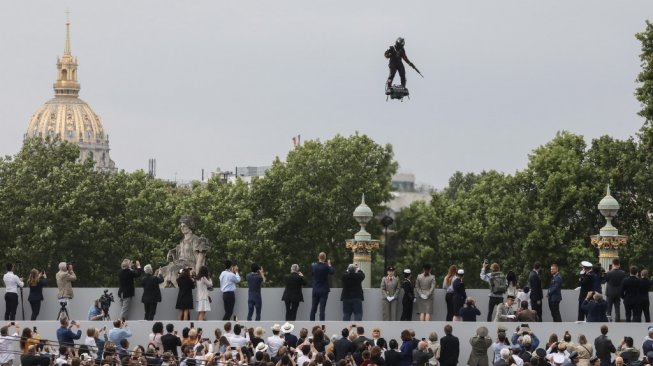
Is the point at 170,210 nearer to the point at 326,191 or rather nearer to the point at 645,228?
the point at 326,191

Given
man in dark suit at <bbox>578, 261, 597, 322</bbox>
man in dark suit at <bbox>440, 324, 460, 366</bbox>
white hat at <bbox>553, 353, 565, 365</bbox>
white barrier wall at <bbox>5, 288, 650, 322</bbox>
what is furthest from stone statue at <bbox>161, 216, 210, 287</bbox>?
white hat at <bbox>553, 353, 565, 365</bbox>

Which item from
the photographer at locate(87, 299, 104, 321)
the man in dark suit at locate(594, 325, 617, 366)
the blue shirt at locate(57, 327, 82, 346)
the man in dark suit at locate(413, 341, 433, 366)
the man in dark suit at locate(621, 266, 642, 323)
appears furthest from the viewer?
the photographer at locate(87, 299, 104, 321)

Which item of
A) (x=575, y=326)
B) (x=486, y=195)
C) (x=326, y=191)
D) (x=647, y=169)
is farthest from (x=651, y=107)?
(x=575, y=326)

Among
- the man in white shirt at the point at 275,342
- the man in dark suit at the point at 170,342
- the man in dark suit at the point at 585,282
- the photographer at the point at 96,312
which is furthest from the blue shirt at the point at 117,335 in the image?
the man in dark suit at the point at 585,282

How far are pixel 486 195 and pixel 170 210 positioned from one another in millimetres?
13749

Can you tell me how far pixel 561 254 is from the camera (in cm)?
9638

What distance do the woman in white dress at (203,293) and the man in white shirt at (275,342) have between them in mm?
4945

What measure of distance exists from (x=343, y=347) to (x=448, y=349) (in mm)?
2200

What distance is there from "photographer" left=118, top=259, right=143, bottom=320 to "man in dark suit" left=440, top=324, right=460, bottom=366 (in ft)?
28.8

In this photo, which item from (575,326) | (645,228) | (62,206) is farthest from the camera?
(62,206)

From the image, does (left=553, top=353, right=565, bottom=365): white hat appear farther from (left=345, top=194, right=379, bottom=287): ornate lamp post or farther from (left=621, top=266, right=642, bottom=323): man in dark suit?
(left=345, top=194, right=379, bottom=287): ornate lamp post

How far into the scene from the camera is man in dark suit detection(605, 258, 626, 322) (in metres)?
55.6

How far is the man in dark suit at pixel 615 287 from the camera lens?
182 ft

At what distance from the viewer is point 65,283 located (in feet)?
190
